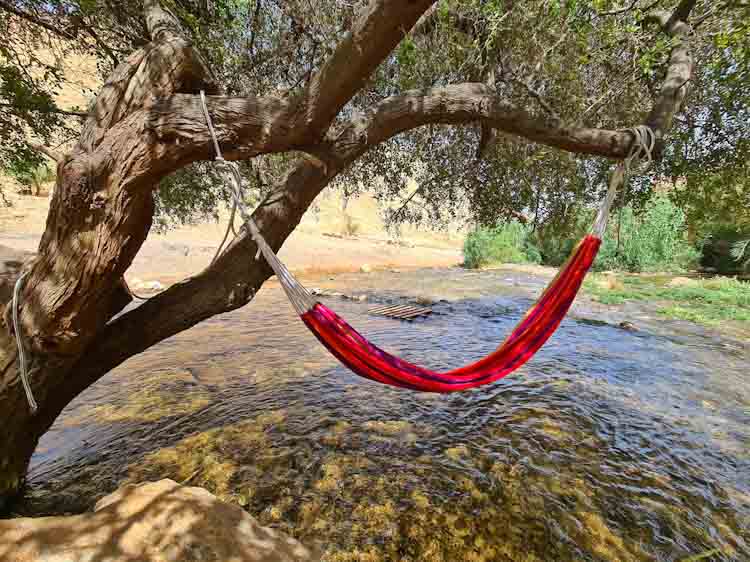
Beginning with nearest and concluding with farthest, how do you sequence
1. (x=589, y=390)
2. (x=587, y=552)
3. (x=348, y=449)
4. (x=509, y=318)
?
(x=587, y=552) → (x=348, y=449) → (x=589, y=390) → (x=509, y=318)

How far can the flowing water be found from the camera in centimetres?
174

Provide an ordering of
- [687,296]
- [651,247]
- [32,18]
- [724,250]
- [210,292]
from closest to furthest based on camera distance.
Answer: [210,292], [32,18], [687,296], [724,250], [651,247]

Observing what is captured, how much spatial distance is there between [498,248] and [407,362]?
14.1 m

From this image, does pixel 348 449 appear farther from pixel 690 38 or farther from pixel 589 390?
pixel 690 38

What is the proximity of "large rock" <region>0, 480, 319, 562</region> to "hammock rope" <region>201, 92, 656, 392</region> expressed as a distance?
2.55ft

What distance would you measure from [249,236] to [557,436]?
244cm

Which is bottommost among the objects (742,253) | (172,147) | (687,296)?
(687,296)

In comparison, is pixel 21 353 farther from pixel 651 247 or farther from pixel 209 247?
pixel 651 247

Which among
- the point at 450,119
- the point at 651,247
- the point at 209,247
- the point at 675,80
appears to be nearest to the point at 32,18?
the point at 450,119

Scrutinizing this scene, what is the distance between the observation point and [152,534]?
123 centimetres

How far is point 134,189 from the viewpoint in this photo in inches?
56.9

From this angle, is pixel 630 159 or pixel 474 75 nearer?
pixel 630 159

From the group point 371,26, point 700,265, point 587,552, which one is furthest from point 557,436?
point 700,265

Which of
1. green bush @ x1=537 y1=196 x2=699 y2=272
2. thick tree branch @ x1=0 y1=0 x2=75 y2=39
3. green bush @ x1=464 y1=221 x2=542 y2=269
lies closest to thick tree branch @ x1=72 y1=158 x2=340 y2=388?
thick tree branch @ x1=0 y1=0 x2=75 y2=39
